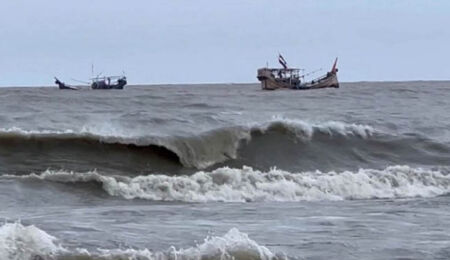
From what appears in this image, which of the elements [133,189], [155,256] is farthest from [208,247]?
[133,189]

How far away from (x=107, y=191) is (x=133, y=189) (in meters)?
0.39

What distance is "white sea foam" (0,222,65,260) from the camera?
774 centimetres

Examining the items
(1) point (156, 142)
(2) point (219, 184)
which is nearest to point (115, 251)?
(2) point (219, 184)

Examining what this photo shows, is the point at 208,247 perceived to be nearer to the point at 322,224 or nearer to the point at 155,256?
the point at 155,256

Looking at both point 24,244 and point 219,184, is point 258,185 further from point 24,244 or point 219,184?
point 24,244

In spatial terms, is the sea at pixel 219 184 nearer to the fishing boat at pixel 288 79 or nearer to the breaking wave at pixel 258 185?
the breaking wave at pixel 258 185

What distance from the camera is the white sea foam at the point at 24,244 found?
7742 millimetres

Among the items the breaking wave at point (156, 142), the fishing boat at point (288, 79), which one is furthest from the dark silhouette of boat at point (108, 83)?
the breaking wave at point (156, 142)

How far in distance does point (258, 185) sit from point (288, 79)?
49.9 meters

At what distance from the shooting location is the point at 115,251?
7.96 m

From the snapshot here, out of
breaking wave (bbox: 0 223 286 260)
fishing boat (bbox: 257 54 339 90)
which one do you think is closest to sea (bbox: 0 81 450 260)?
breaking wave (bbox: 0 223 286 260)

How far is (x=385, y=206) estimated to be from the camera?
12750mm

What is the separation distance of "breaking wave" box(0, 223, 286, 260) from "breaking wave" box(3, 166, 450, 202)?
18.3 ft

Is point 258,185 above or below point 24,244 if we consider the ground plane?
below
